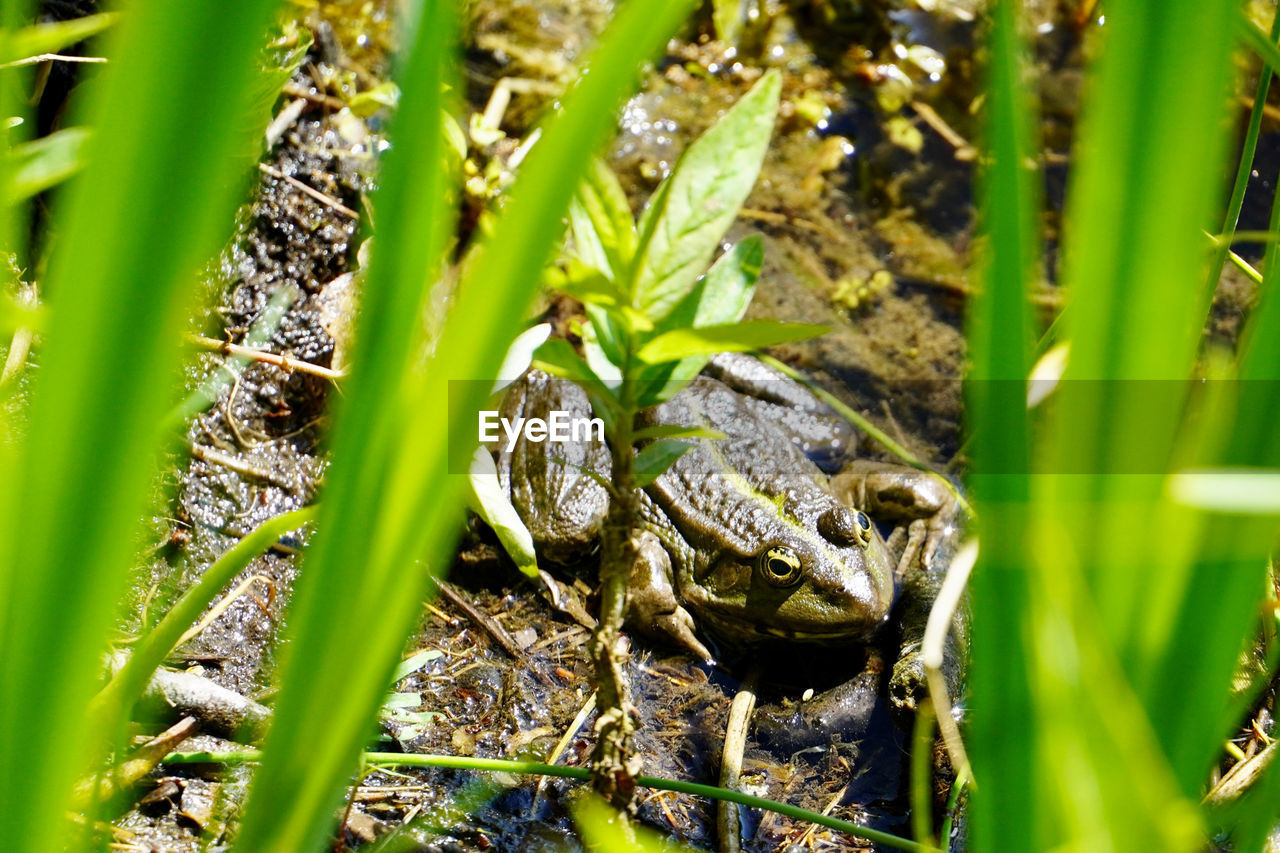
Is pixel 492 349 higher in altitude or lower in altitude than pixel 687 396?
higher

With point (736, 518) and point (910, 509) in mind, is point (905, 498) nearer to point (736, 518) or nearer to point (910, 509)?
point (910, 509)

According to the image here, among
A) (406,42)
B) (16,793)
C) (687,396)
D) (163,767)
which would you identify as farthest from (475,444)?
(687,396)

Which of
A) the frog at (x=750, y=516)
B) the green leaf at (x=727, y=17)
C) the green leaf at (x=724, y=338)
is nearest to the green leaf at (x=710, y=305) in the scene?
the green leaf at (x=724, y=338)

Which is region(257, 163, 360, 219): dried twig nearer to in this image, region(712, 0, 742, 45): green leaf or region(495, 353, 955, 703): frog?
region(495, 353, 955, 703): frog

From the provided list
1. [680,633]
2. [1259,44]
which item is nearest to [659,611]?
[680,633]

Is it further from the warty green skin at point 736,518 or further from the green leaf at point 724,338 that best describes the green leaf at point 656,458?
the warty green skin at point 736,518

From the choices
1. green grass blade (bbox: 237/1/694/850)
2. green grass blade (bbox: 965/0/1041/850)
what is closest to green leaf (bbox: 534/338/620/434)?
green grass blade (bbox: 237/1/694/850)

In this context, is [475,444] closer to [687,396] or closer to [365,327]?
[365,327]
